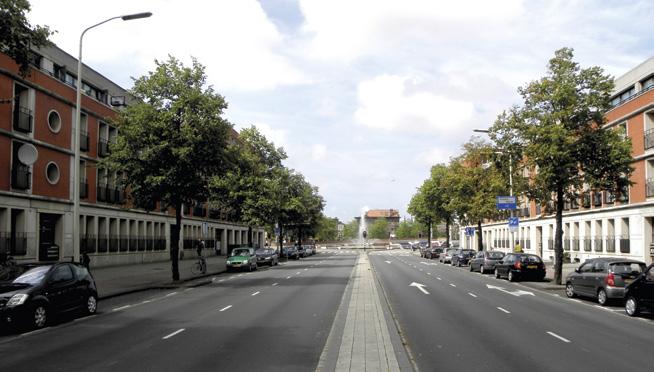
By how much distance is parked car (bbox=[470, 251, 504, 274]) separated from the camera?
3472cm

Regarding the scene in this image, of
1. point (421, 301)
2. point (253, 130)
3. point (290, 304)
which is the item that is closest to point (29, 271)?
point (290, 304)

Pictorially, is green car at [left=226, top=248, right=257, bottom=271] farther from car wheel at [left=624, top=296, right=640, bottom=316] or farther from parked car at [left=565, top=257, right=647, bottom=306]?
car wheel at [left=624, top=296, right=640, bottom=316]

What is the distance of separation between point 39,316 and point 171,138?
1350cm

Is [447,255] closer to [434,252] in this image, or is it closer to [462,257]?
[462,257]

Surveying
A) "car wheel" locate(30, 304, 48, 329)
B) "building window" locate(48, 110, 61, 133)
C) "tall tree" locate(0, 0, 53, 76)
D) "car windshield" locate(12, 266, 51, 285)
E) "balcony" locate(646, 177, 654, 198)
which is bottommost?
"car wheel" locate(30, 304, 48, 329)

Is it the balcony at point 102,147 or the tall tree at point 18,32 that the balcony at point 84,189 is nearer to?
the balcony at point 102,147

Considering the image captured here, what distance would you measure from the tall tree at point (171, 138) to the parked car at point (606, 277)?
15.8 meters

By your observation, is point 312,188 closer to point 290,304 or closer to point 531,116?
point 531,116

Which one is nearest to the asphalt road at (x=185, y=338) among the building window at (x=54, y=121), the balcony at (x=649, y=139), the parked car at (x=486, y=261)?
the building window at (x=54, y=121)

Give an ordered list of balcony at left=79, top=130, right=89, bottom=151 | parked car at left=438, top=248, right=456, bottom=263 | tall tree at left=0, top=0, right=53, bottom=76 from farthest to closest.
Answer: parked car at left=438, top=248, right=456, bottom=263 < balcony at left=79, top=130, right=89, bottom=151 < tall tree at left=0, top=0, right=53, bottom=76

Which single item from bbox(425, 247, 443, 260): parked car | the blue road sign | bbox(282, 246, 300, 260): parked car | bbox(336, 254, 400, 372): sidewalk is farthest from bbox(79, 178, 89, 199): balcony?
bbox(425, 247, 443, 260): parked car

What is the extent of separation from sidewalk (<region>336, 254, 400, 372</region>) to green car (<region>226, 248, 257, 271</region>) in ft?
72.6

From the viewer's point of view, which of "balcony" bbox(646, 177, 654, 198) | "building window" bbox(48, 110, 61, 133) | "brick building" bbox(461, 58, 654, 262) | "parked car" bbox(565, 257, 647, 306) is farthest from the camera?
"brick building" bbox(461, 58, 654, 262)

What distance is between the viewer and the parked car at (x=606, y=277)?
17422 millimetres
